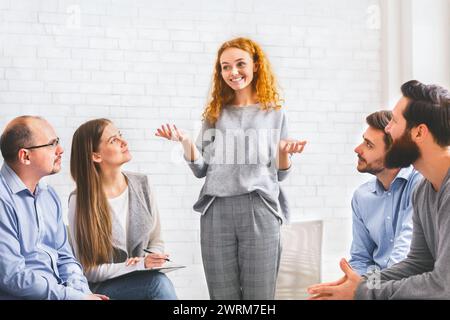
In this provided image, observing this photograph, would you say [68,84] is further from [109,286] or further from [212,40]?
[109,286]

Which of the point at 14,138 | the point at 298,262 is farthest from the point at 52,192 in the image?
the point at 298,262

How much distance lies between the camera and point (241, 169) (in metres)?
2.96

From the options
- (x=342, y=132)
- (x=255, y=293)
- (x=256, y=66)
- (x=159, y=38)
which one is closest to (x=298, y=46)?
(x=256, y=66)

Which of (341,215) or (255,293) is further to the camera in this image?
(341,215)

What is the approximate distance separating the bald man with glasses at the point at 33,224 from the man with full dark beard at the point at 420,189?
118cm

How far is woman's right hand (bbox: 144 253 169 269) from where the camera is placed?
2988 millimetres

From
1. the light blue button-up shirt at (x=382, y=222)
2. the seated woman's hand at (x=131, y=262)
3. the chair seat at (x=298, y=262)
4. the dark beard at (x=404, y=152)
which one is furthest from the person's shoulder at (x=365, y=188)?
the seated woman's hand at (x=131, y=262)

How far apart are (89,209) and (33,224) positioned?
25 centimetres

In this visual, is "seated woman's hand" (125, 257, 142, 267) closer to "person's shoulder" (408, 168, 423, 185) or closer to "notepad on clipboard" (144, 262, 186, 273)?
"notepad on clipboard" (144, 262, 186, 273)

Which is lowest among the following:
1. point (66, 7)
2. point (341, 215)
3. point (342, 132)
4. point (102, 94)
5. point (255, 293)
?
point (255, 293)

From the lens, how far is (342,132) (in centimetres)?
315

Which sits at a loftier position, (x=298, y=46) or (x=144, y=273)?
(x=298, y=46)

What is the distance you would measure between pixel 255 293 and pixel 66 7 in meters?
1.55

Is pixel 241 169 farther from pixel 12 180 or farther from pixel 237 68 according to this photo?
pixel 12 180
